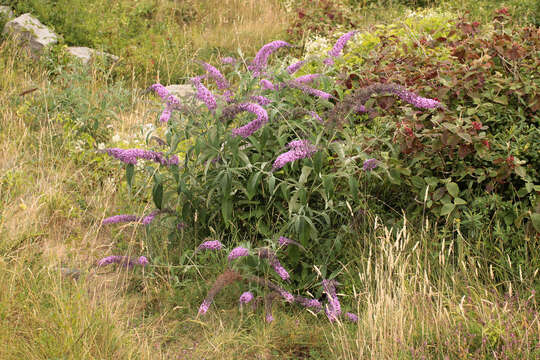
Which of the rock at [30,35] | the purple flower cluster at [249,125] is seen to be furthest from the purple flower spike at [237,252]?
the rock at [30,35]

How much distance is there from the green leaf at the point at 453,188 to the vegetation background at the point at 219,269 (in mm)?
61

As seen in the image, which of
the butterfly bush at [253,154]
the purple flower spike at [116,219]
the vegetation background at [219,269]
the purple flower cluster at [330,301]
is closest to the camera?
the vegetation background at [219,269]

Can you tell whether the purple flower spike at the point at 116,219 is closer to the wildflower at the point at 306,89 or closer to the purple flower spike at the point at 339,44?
the wildflower at the point at 306,89

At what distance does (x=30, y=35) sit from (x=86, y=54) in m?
0.71

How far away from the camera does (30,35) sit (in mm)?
7465

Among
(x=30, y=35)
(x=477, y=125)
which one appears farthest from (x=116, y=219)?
(x=30, y=35)

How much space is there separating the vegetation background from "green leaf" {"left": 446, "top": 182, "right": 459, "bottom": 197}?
0.06m

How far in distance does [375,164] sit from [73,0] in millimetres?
6521

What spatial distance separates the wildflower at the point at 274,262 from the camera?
3334 mm

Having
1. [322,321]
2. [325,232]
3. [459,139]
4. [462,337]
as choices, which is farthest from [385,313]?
[459,139]

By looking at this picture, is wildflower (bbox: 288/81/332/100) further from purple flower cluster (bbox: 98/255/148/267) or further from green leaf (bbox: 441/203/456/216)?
purple flower cluster (bbox: 98/255/148/267)

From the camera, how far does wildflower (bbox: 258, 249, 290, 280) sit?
10.9 feet

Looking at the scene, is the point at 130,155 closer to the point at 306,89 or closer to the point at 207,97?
the point at 207,97

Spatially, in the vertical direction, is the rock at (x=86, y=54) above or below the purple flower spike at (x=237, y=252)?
above
